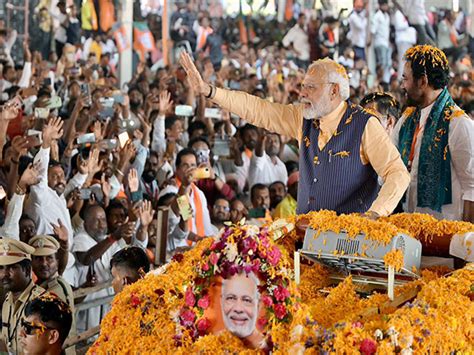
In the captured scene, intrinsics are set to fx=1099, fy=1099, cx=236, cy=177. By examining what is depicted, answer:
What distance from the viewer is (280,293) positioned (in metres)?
4.36

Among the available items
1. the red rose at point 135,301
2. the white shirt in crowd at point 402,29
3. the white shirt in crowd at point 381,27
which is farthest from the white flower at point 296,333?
the white shirt in crowd at point 402,29

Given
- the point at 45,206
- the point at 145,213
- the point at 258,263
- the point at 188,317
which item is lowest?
the point at 145,213

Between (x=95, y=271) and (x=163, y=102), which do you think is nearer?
(x=95, y=271)

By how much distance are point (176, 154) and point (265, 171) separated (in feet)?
4.05

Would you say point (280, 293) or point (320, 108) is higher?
point (320, 108)

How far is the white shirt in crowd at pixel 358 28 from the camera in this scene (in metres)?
20.0

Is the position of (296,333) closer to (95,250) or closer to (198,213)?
(95,250)

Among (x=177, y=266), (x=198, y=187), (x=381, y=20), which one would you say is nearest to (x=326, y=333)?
(x=177, y=266)

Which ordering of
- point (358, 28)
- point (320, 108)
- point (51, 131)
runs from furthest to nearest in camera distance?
point (358, 28)
point (51, 131)
point (320, 108)

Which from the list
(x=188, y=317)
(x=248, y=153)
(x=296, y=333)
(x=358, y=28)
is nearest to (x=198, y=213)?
(x=248, y=153)

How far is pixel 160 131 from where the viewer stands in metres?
12.0

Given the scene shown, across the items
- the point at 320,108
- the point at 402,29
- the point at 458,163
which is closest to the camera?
the point at 320,108

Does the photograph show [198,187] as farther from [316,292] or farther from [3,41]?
[316,292]

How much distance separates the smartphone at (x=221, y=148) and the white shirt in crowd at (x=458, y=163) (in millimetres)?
5299
